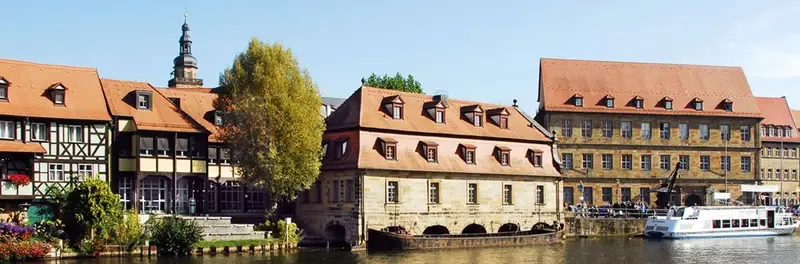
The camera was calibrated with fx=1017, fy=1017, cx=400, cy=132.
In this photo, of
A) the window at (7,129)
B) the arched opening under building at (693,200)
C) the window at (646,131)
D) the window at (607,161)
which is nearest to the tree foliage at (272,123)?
the window at (7,129)

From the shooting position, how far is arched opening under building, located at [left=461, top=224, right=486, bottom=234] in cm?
6425

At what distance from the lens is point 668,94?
279ft

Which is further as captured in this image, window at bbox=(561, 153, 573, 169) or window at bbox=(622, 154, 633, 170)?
window at bbox=(622, 154, 633, 170)

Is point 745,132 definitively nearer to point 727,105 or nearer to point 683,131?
point 727,105

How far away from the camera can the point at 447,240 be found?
57.7 meters

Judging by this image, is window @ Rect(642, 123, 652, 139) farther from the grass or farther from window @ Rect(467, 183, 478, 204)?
the grass

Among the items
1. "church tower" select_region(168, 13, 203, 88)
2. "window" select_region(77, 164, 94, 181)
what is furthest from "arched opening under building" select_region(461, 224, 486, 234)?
"church tower" select_region(168, 13, 203, 88)

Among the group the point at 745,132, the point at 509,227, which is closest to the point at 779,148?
the point at 745,132

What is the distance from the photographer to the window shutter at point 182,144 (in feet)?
192

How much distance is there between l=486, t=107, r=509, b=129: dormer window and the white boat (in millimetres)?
13079

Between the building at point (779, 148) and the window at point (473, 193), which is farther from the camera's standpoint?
the building at point (779, 148)

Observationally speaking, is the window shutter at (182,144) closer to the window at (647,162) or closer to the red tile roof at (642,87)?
the red tile roof at (642,87)

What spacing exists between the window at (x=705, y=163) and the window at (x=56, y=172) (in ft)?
172

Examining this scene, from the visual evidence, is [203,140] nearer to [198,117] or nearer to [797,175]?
[198,117]
